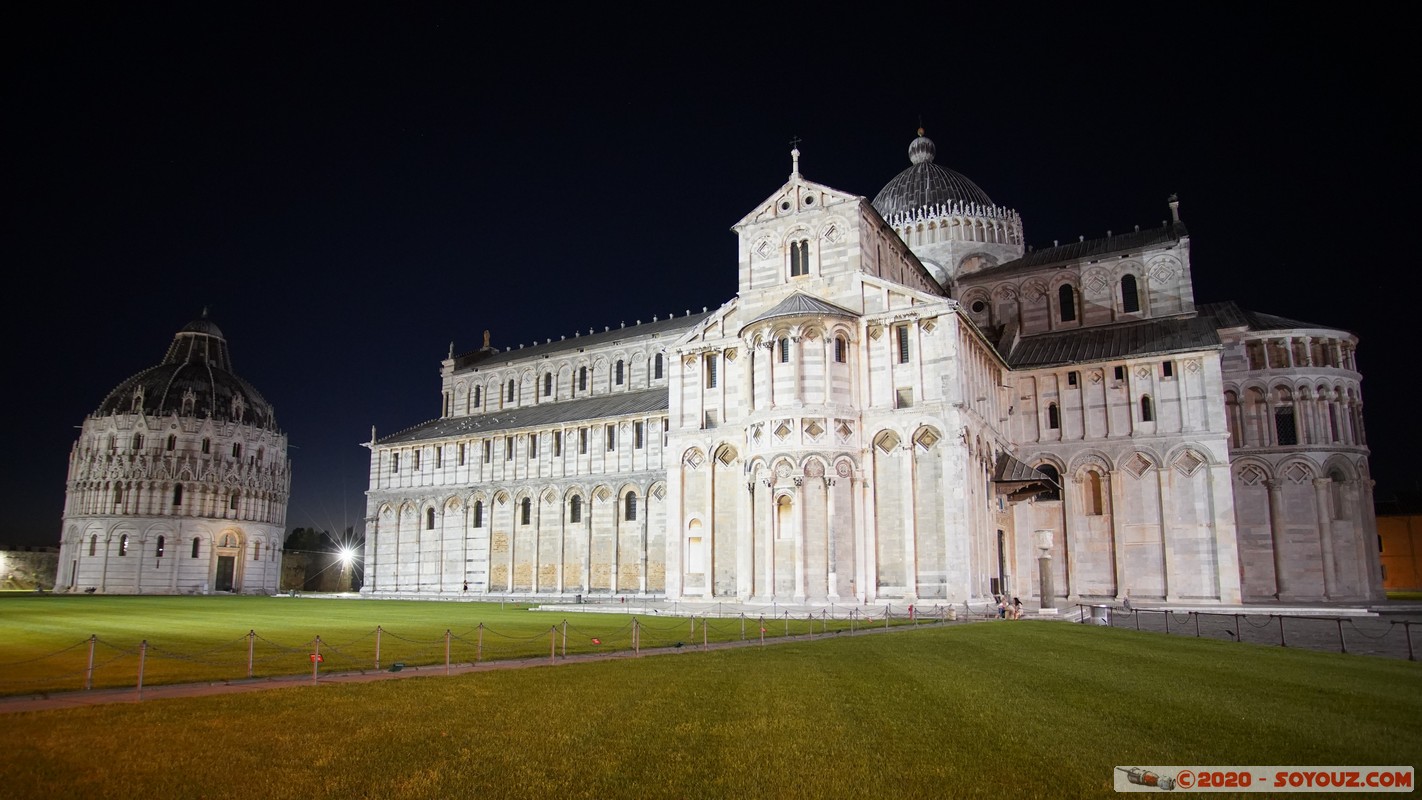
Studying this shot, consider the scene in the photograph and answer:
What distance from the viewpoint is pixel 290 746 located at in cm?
909

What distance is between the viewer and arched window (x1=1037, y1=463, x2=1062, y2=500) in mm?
40544

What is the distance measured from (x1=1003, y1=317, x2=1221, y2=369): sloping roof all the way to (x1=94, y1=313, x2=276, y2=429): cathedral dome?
78.5 metres

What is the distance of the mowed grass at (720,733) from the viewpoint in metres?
7.78

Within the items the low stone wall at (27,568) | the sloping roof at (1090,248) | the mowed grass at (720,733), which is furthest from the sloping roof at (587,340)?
the low stone wall at (27,568)

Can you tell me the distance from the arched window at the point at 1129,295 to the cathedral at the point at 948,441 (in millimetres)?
116

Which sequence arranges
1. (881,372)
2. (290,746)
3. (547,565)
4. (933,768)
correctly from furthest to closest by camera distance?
(547,565), (881,372), (290,746), (933,768)

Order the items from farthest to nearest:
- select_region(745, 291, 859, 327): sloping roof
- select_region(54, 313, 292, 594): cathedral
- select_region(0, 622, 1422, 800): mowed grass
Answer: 1. select_region(54, 313, 292, 594): cathedral
2. select_region(745, 291, 859, 327): sloping roof
3. select_region(0, 622, 1422, 800): mowed grass

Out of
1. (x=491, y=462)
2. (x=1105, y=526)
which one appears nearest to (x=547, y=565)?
(x=491, y=462)

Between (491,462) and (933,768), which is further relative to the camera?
→ (491,462)

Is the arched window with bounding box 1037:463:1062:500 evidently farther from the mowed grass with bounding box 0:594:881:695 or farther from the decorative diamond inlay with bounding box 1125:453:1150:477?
the mowed grass with bounding box 0:594:881:695

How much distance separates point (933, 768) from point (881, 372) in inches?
1177

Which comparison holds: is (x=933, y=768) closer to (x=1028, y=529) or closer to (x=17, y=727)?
(x=17, y=727)

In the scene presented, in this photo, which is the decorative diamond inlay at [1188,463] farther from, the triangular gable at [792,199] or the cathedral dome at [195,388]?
the cathedral dome at [195,388]

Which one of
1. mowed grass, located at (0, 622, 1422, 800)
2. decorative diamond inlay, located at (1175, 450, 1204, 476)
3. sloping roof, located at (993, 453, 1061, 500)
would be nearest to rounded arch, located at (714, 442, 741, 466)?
sloping roof, located at (993, 453, 1061, 500)
